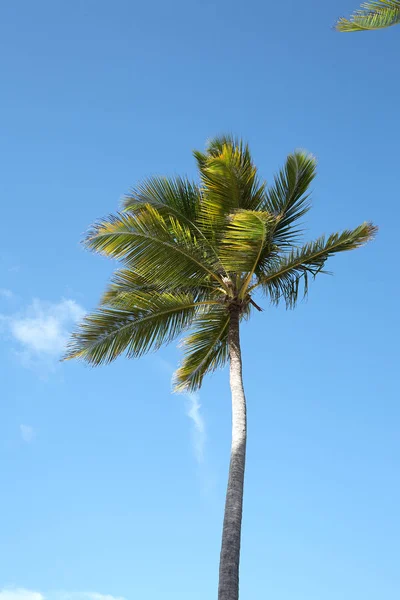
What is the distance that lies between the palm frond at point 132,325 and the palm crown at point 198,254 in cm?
2

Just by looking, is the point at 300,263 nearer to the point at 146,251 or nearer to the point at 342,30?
the point at 146,251

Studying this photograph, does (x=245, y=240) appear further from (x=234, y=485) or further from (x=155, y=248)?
(x=234, y=485)

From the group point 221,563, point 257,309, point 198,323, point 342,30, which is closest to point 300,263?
point 257,309

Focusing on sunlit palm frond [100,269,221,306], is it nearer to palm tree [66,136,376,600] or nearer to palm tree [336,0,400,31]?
palm tree [66,136,376,600]

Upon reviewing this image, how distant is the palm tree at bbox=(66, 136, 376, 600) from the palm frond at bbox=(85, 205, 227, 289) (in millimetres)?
18

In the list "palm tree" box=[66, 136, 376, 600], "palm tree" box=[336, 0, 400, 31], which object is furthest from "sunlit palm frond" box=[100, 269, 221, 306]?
"palm tree" box=[336, 0, 400, 31]

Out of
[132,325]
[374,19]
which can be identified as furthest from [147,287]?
[374,19]

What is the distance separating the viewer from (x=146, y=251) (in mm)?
12742

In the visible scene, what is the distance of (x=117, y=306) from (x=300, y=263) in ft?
11.3

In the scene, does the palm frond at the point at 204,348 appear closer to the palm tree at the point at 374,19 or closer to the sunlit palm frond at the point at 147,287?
the sunlit palm frond at the point at 147,287

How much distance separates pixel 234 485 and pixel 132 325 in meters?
3.77

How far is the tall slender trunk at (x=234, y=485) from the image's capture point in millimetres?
9688

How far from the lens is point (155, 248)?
12.7m

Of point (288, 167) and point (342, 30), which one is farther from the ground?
point (342, 30)
